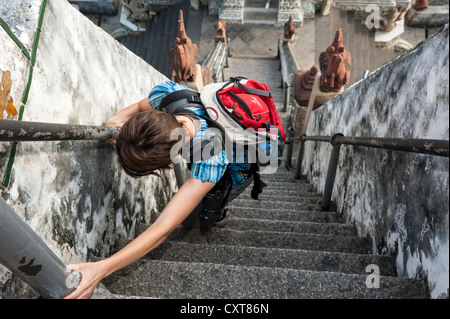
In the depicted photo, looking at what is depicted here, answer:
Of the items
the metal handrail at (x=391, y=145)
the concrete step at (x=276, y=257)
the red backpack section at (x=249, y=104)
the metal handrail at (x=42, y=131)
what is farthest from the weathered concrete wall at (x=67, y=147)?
the metal handrail at (x=391, y=145)

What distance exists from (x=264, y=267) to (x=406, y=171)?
84cm

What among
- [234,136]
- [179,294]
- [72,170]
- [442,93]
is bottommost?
[179,294]

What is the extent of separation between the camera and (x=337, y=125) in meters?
3.17

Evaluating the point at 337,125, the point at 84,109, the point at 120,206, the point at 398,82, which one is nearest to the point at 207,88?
the point at 84,109

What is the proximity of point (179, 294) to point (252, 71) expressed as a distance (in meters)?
8.80

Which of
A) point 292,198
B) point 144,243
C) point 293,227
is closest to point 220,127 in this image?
point 144,243

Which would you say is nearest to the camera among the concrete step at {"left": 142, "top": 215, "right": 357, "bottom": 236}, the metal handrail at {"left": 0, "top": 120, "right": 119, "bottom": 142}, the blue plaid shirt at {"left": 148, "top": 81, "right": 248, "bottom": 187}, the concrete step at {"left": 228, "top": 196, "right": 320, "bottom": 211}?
the metal handrail at {"left": 0, "top": 120, "right": 119, "bottom": 142}

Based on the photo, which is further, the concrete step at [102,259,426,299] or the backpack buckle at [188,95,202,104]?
the backpack buckle at [188,95,202,104]

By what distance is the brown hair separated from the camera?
3.92ft

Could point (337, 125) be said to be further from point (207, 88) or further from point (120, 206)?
point (120, 206)

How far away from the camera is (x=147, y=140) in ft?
A: 3.92

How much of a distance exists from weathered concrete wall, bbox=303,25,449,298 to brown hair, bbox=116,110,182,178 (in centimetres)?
108

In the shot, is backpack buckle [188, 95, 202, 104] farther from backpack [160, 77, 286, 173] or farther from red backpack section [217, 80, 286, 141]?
red backpack section [217, 80, 286, 141]

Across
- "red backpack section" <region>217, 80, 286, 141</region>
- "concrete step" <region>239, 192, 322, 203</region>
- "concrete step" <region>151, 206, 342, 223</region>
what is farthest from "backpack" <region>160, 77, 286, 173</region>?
"concrete step" <region>239, 192, 322, 203</region>
